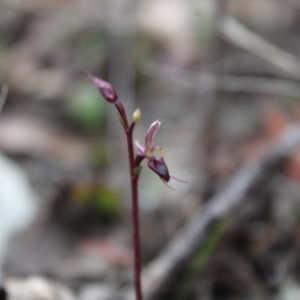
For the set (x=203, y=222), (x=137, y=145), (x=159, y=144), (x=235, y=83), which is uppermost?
(x=137, y=145)

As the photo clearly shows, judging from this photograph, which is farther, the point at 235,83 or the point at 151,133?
the point at 235,83

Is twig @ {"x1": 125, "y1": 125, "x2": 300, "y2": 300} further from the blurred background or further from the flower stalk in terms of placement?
the flower stalk

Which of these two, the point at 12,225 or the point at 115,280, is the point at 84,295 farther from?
the point at 12,225

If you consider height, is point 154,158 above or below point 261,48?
above

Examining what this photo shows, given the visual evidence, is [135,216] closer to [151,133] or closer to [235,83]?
[151,133]

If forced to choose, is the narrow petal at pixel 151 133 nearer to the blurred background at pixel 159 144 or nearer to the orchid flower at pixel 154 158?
the orchid flower at pixel 154 158

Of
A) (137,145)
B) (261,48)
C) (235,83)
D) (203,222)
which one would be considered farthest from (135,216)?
(235,83)

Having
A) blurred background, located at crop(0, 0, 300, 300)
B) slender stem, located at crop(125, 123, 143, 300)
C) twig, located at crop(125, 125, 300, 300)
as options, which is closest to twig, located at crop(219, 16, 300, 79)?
blurred background, located at crop(0, 0, 300, 300)

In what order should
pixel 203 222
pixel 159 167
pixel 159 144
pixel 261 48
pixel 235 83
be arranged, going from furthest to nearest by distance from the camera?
pixel 159 144 → pixel 235 83 → pixel 261 48 → pixel 203 222 → pixel 159 167
